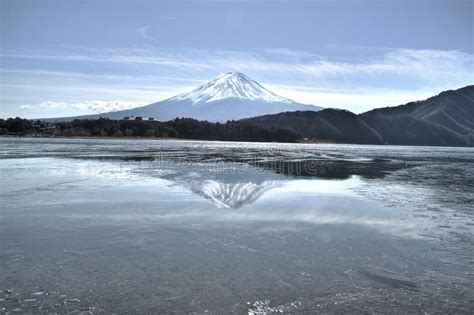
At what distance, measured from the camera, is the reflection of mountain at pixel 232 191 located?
14.9 metres

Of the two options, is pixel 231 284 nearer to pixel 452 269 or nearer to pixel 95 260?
pixel 95 260

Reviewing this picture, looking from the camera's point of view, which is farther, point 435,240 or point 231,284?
point 435,240

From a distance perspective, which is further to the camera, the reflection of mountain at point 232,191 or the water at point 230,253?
the reflection of mountain at point 232,191

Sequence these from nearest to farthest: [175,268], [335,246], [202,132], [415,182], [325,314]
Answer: [325,314]
[175,268]
[335,246]
[415,182]
[202,132]

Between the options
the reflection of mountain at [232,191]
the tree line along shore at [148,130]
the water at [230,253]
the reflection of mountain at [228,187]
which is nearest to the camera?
the water at [230,253]

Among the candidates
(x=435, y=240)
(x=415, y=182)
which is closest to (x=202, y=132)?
(x=415, y=182)

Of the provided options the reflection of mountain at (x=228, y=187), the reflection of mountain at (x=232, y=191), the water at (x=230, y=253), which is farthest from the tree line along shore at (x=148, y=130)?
the water at (x=230, y=253)

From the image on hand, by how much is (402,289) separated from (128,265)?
511 centimetres

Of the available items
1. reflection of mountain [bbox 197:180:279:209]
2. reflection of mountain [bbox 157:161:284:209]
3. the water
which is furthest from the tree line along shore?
the water

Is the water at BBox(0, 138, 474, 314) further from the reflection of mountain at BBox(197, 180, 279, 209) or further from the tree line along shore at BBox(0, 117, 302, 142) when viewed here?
the tree line along shore at BBox(0, 117, 302, 142)

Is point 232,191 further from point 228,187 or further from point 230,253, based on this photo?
point 230,253

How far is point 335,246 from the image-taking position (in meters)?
9.05

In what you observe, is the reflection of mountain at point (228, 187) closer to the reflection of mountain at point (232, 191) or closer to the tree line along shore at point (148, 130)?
the reflection of mountain at point (232, 191)

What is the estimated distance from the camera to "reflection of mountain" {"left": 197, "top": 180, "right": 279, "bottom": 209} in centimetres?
1488
